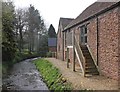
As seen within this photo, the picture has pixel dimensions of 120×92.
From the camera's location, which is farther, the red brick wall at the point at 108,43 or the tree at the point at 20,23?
the tree at the point at 20,23

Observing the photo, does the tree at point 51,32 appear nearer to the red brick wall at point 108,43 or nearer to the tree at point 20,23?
the tree at point 20,23

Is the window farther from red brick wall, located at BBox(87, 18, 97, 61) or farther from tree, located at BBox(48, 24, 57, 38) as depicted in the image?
tree, located at BBox(48, 24, 57, 38)

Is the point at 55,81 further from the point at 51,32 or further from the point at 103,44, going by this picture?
the point at 51,32

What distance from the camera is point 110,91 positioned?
971cm

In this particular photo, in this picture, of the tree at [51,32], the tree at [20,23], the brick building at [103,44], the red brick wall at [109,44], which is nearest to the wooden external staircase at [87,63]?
the brick building at [103,44]

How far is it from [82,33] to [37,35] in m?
47.5

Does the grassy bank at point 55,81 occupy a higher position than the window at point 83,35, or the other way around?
the window at point 83,35

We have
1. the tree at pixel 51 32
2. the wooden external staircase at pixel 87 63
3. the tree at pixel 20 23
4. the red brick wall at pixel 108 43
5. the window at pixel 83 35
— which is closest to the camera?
the red brick wall at pixel 108 43

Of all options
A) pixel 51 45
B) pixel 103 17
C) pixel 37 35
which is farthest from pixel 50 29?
pixel 103 17

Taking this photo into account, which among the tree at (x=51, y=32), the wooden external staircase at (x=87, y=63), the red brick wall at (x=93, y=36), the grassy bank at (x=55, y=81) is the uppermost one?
the tree at (x=51, y=32)

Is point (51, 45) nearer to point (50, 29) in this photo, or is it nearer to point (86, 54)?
point (50, 29)

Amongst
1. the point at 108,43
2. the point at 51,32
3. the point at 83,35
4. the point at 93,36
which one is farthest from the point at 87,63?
the point at 51,32

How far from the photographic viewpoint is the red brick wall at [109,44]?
12590mm

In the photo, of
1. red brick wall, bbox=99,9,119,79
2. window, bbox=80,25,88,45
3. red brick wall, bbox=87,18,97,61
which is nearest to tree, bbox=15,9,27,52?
window, bbox=80,25,88,45
